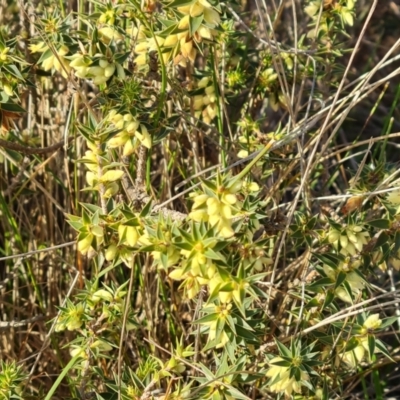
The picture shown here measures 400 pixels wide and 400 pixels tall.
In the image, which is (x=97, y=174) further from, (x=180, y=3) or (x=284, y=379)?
(x=284, y=379)

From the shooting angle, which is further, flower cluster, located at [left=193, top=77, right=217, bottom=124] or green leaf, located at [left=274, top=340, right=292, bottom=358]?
flower cluster, located at [left=193, top=77, right=217, bottom=124]

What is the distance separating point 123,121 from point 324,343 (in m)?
0.50

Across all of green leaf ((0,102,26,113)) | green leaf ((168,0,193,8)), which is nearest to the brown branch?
green leaf ((0,102,26,113))

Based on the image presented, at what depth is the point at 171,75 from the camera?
135 centimetres

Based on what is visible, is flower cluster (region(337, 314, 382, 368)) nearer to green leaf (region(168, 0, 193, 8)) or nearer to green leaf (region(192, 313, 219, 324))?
green leaf (region(192, 313, 219, 324))

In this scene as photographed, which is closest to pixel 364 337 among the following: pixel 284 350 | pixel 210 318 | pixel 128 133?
pixel 284 350

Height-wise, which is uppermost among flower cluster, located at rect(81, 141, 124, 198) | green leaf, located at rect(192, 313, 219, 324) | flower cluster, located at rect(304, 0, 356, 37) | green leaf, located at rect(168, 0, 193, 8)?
green leaf, located at rect(168, 0, 193, 8)

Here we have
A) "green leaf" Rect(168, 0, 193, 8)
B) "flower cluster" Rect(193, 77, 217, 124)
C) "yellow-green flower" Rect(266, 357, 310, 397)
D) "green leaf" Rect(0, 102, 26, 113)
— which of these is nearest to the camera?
"green leaf" Rect(168, 0, 193, 8)

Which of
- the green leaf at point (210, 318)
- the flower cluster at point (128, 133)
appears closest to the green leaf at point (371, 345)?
the green leaf at point (210, 318)

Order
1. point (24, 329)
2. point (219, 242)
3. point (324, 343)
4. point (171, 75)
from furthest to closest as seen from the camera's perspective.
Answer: point (24, 329)
point (171, 75)
point (324, 343)
point (219, 242)

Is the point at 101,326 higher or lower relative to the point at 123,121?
lower

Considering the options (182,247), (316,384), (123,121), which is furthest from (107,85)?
(316,384)

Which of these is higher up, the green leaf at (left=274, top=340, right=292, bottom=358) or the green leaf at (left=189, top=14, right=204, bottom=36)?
the green leaf at (left=189, top=14, right=204, bottom=36)

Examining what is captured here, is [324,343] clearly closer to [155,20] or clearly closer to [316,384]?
[316,384]
